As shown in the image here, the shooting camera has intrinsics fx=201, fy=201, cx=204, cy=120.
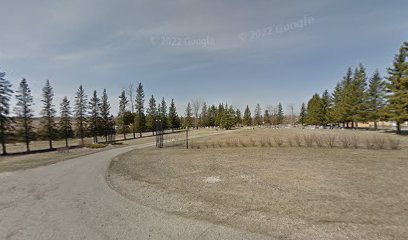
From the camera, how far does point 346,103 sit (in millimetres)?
49688

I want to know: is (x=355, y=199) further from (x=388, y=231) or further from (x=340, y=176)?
(x=340, y=176)

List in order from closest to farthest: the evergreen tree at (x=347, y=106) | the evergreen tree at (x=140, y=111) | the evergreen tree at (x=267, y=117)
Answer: the evergreen tree at (x=347, y=106) → the evergreen tree at (x=140, y=111) → the evergreen tree at (x=267, y=117)

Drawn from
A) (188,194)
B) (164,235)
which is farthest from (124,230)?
(188,194)

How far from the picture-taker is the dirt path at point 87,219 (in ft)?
14.9

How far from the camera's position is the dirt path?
14.9 feet

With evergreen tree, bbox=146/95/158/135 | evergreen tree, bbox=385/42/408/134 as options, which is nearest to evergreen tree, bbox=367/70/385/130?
evergreen tree, bbox=385/42/408/134

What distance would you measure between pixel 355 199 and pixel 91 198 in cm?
891

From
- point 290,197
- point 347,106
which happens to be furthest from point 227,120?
point 290,197

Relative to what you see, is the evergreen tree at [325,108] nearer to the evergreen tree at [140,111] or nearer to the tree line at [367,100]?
the tree line at [367,100]

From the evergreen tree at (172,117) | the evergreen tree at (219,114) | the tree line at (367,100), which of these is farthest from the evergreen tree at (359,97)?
the evergreen tree at (172,117)

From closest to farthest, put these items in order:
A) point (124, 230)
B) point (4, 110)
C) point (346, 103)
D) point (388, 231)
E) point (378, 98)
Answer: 1. point (388, 231)
2. point (124, 230)
3. point (4, 110)
4. point (378, 98)
5. point (346, 103)

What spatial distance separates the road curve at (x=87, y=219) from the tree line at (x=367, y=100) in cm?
3893

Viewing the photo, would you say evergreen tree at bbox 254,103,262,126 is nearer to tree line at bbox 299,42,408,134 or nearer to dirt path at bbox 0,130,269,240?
tree line at bbox 299,42,408,134

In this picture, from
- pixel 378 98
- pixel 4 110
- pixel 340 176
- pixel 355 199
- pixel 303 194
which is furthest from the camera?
pixel 378 98
